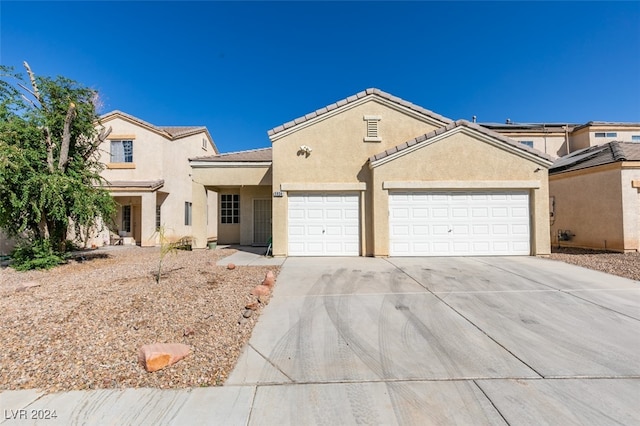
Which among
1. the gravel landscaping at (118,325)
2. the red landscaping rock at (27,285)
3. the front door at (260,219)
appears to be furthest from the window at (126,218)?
the red landscaping rock at (27,285)

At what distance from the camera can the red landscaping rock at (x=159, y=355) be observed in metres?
3.19

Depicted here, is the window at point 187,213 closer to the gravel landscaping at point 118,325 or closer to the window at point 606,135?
the gravel landscaping at point 118,325

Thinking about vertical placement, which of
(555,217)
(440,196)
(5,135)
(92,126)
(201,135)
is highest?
(201,135)

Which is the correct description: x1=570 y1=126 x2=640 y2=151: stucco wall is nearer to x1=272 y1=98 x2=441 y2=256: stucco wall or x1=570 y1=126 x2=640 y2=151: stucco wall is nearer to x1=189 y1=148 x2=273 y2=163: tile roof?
x1=272 y1=98 x2=441 y2=256: stucco wall

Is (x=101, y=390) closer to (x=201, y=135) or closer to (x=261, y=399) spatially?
(x=261, y=399)

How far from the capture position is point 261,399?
2777 mm

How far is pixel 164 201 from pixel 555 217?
20009 millimetres

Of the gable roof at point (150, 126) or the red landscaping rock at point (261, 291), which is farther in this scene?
the gable roof at point (150, 126)

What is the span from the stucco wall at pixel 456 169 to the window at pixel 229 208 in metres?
8.89

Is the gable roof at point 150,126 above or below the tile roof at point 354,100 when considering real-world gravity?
above

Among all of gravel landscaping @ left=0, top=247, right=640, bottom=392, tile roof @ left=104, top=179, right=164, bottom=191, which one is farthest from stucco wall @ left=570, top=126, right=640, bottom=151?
tile roof @ left=104, top=179, right=164, bottom=191

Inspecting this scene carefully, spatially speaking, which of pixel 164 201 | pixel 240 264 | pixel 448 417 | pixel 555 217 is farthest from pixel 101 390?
pixel 555 217

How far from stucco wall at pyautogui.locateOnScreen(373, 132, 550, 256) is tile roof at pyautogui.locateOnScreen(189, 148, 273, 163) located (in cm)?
574

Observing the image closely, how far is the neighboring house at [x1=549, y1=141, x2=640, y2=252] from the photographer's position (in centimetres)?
1023
